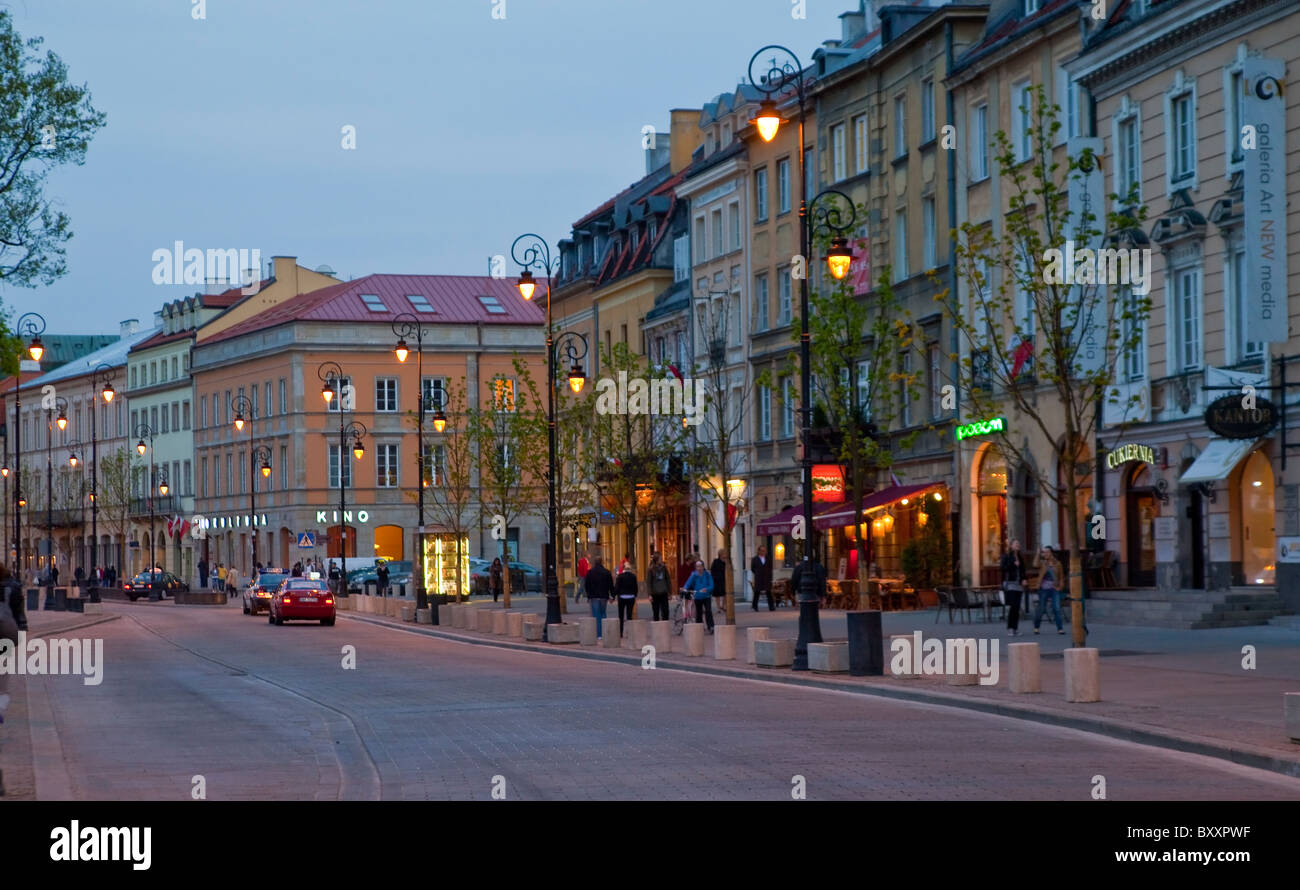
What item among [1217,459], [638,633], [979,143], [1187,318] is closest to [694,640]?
[638,633]

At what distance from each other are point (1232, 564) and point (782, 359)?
25.8 meters

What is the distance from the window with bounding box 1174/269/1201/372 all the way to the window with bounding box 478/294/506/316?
7343 centimetres

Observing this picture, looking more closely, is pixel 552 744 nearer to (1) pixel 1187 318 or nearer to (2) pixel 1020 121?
(1) pixel 1187 318

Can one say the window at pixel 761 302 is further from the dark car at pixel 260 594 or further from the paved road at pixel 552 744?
the paved road at pixel 552 744

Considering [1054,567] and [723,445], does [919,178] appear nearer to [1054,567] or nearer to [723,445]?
[723,445]

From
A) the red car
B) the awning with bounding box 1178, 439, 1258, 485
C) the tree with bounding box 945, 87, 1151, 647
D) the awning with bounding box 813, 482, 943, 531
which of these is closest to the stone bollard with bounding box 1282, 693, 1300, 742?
the tree with bounding box 945, 87, 1151, 647

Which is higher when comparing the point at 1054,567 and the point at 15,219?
the point at 15,219

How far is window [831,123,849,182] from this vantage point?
58406 mm

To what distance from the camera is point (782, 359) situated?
61.8 m

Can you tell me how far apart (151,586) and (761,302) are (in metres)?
41.4

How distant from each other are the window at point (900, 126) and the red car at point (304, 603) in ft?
65.2

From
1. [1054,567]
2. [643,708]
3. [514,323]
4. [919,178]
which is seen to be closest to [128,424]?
[514,323]

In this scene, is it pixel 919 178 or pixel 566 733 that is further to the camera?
pixel 919 178

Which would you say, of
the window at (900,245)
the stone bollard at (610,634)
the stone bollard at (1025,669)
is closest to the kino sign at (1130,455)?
the stone bollard at (610,634)
